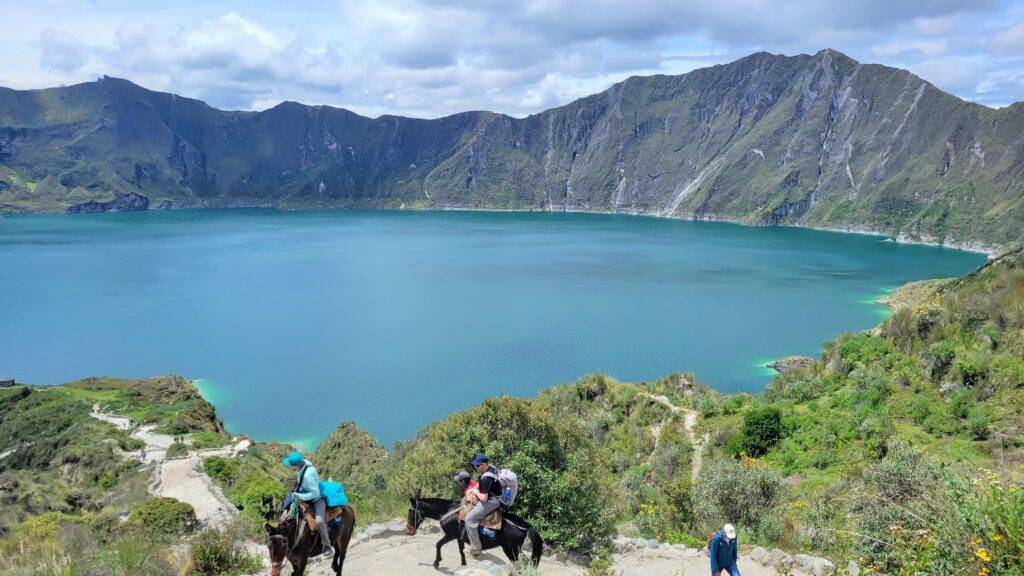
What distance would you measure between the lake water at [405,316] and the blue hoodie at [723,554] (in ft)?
110

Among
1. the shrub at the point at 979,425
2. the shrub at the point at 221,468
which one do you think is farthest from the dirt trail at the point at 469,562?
the shrub at the point at 221,468

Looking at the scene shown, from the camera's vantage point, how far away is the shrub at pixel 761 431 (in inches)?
832

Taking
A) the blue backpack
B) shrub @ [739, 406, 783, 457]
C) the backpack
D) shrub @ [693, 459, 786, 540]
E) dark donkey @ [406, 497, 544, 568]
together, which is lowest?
shrub @ [739, 406, 783, 457]

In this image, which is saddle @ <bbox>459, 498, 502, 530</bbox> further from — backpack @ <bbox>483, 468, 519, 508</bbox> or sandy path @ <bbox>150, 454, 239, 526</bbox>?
sandy path @ <bbox>150, 454, 239, 526</bbox>

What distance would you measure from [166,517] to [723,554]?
56.9 ft

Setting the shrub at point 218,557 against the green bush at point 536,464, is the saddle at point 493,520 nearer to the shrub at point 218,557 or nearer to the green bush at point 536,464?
the green bush at point 536,464

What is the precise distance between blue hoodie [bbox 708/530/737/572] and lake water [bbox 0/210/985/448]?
3344cm

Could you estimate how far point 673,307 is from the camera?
77.4 m

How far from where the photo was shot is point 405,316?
2886 inches

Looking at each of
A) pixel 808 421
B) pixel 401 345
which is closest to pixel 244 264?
pixel 401 345

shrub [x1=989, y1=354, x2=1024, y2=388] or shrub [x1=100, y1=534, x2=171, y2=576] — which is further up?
shrub [x1=989, y1=354, x2=1024, y2=388]

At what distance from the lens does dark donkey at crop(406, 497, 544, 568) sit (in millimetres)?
9766

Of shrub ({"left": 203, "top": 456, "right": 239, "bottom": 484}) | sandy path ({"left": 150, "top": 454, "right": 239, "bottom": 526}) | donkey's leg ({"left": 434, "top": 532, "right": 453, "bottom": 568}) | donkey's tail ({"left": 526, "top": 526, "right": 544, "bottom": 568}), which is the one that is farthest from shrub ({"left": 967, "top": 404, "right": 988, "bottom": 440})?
shrub ({"left": 203, "top": 456, "right": 239, "bottom": 484})

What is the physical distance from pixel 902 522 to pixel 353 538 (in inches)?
372
